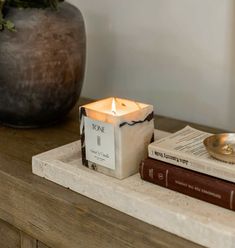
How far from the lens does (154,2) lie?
112 centimetres

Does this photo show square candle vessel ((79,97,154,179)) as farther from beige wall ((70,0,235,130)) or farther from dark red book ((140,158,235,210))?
beige wall ((70,0,235,130))

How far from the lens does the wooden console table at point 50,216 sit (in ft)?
2.20

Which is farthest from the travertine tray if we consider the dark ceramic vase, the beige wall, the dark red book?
the beige wall

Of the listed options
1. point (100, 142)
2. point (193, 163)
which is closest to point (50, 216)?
point (100, 142)

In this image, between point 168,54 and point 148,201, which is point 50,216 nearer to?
point 148,201

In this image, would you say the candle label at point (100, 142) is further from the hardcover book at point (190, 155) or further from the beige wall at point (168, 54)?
the beige wall at point (168, 54)

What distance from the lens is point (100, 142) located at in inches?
29.7

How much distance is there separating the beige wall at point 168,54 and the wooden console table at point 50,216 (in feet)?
0.87

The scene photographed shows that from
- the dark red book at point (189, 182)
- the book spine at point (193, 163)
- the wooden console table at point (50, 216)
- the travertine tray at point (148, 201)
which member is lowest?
the wooden console table at point (50, 216)

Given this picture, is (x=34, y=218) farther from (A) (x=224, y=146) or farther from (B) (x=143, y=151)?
(A) (x=224, y=146)

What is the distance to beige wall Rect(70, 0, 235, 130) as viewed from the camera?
104 centimetres

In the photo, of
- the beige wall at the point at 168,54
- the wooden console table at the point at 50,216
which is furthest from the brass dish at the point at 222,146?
the beige wall at the point at 168,54

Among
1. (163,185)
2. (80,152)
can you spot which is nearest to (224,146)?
(163,185)

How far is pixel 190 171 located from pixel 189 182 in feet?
0.05
